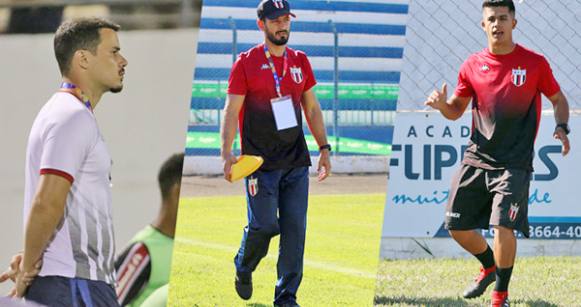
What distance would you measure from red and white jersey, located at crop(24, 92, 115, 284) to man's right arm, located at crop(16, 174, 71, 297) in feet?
0.10

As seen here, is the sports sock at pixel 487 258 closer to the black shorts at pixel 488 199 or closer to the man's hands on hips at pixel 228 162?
the black shorts at pixel 488 199

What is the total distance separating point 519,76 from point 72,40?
7.52 feet

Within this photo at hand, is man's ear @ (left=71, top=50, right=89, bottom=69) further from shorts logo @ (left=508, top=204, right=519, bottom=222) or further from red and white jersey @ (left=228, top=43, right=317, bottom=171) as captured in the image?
shorts logo @ (left=508, top=204, right=519, bottom=222)

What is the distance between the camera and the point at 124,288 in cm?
431

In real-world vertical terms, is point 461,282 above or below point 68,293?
below

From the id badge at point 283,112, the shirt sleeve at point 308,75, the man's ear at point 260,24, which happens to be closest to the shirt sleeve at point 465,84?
the shirt sleeve at point 308,75

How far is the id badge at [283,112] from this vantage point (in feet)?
16.3

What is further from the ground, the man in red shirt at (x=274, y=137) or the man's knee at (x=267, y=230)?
the man in red shirt at (x=274, y=137)

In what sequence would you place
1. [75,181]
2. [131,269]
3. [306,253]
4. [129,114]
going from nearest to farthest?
[75,181] → [131,269] → [306,253] → [129,114]

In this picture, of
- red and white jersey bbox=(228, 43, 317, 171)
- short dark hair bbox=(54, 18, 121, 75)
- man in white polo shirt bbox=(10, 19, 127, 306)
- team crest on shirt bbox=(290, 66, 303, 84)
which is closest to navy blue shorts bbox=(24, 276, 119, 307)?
man in white polo shirt bbox=(10, 19, 127, 306)

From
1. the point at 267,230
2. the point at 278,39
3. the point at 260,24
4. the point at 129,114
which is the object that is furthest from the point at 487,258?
the point at 129,114

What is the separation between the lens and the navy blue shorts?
3.11 m

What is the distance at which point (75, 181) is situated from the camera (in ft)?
10.3

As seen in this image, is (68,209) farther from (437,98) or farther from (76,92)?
(437,98)
